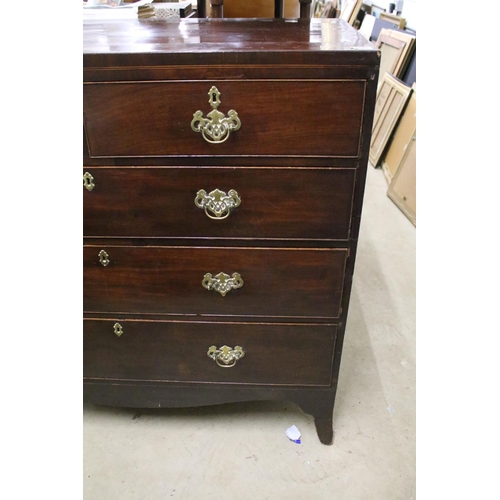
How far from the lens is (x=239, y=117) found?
0.70m

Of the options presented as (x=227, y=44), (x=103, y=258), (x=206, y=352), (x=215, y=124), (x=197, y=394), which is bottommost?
(x=197, y=394)

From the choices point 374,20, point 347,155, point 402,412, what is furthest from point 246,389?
point 374,20

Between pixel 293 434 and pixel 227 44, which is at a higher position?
pixel 227 44

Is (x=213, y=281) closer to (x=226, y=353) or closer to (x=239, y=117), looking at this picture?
(x=226, y=353)

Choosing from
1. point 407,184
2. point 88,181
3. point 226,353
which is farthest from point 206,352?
point 407,184

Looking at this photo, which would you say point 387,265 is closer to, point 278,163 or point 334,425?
point 334,425

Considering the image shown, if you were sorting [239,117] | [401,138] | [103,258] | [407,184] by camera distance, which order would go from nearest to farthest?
[239,117] → [103,258] → [407,184] → [401,138]

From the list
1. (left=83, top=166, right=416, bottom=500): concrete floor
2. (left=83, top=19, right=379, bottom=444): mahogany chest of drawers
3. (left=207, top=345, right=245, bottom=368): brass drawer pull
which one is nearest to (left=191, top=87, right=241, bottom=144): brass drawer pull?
(left=83, top=19, right=379, bottom=444): mahogany chest of drawers

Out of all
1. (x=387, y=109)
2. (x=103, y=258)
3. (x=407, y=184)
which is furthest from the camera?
(x=387, y=109)

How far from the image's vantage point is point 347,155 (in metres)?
0.73

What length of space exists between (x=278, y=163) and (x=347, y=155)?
4.9 inches

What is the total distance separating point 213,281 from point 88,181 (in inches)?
12.4

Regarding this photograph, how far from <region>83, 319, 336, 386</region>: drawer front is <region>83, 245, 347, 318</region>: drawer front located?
45mm
